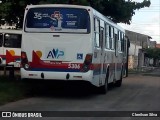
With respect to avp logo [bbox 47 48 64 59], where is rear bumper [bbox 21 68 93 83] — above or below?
below

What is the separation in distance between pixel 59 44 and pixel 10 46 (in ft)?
39.6

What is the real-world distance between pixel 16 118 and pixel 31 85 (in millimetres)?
8701

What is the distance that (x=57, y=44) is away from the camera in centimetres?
A: 1719

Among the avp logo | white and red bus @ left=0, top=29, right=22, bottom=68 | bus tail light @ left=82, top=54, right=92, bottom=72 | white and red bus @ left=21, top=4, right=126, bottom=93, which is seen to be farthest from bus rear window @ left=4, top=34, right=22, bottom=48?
bus tail light @ left=82, top=54, right=92, bottom=72

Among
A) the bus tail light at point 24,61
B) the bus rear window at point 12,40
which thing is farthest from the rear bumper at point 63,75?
the bus rear window at point 12,40

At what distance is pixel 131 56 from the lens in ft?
283

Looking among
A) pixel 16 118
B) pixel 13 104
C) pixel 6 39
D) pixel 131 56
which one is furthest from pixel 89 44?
pixel 131 56

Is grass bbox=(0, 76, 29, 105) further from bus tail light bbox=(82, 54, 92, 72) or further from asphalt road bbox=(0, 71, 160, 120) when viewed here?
bus tail light bbox=(82, 54, 92, 72)

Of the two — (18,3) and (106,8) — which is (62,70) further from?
(106,8)

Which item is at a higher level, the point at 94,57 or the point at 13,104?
the point at 94,57

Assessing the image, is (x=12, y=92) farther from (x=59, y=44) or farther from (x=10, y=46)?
(x=10, y=46)

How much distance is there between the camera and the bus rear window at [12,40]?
2880 centimetres

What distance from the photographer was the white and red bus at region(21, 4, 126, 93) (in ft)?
55.8

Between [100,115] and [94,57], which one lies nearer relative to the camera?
[100,115]
